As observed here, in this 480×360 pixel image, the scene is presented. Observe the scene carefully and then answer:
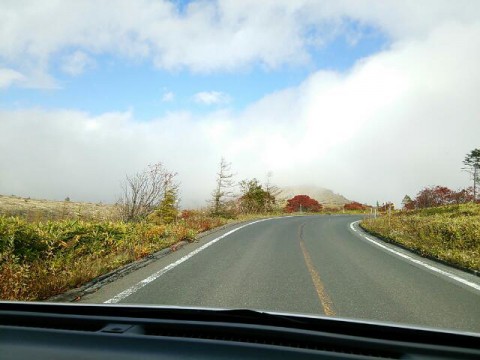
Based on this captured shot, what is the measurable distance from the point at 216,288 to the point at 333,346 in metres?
5.23

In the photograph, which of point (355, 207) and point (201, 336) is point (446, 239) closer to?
point (201, 336)

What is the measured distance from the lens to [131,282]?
797cm

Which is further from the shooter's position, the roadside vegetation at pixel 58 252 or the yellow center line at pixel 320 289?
the roadside vegetation at pixel 58 252

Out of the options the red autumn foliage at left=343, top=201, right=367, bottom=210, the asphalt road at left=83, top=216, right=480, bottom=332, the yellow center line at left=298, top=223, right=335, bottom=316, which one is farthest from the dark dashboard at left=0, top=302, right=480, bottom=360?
the red autumn foliage at left=343, top=201, right=367, bottom=210

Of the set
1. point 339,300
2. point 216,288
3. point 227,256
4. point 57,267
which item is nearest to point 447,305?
point 339,300

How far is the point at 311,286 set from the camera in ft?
25.7

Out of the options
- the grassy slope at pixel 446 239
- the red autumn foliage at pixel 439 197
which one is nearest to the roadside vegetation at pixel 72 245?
the grassy slope at pixel 446 239

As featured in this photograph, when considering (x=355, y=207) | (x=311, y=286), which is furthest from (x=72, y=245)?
(x=355, y=207)

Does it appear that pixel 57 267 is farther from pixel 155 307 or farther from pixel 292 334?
pixel 292 334

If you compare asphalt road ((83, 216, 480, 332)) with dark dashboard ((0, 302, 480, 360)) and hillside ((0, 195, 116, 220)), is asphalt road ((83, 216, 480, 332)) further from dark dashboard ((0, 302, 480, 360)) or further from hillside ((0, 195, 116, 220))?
hillside ((0, 195, 116, 220))

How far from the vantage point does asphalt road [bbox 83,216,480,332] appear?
6281mm

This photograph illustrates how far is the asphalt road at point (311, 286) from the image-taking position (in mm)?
6281

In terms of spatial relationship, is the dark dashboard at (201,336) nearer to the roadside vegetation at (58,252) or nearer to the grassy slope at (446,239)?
the roadside vegetation at (58,252)

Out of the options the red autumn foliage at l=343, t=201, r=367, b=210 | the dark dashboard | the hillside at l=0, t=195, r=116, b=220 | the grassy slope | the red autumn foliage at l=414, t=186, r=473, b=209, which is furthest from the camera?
the red autumn foliage at l=343, t=201, r=367, b=210
